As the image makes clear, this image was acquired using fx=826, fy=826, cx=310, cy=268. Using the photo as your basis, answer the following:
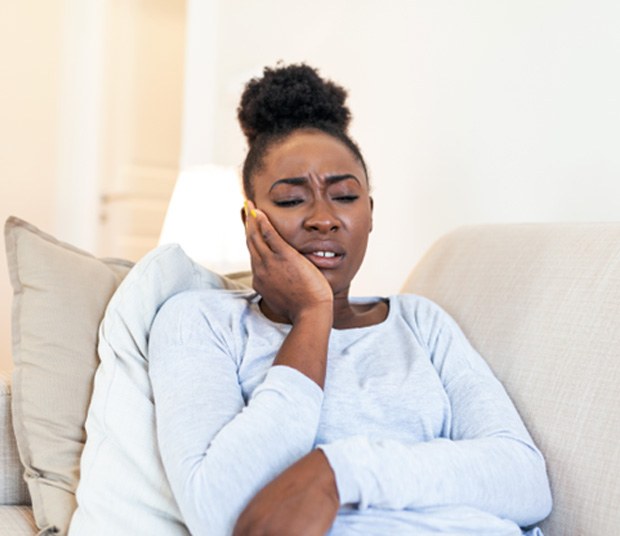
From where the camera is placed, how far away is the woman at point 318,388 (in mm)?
931

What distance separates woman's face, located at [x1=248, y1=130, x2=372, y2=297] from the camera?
1267 mm

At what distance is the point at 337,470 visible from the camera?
92cm

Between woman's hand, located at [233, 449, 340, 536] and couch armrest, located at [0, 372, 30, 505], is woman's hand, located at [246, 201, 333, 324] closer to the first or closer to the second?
woman's hand, located at [233, 449, 340, 536]

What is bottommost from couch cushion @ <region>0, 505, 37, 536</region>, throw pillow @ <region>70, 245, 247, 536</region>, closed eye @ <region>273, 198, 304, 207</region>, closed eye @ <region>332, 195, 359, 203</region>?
couch cushion @ <region>0, 505, 37, 536</region>

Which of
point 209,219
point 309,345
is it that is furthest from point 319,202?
point 209,219

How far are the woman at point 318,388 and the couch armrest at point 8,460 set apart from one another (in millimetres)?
291

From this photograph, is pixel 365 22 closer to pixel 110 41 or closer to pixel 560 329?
pixel 560 329

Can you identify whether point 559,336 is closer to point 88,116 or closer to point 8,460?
point 8,460

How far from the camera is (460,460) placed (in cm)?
100

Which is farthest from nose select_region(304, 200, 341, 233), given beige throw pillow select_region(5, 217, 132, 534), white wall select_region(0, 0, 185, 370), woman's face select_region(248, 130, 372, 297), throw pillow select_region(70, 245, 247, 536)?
white wall select_region(0, 0, 185, 370)

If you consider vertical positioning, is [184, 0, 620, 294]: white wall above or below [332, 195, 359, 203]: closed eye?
above

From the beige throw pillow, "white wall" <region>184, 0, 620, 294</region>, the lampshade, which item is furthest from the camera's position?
the lampshade

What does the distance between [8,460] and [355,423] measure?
567mm

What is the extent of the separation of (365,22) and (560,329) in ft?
4.23
